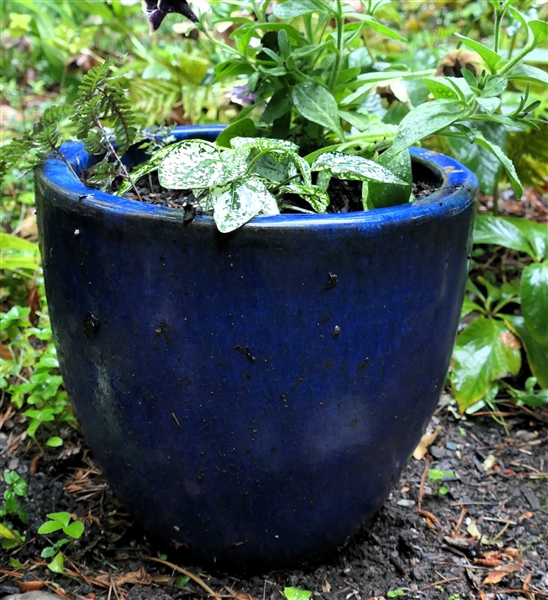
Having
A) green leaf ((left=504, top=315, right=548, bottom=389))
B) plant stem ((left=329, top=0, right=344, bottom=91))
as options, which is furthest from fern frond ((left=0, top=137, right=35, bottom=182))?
green leaf ((left=504, top=315, right=548, bottom=389))

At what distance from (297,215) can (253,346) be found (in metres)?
0.19

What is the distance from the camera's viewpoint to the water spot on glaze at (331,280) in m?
0.83

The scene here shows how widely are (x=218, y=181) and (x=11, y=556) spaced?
2.92 ft

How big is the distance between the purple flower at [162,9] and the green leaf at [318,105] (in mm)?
215

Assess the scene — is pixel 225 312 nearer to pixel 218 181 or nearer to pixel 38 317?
pixel 218 181

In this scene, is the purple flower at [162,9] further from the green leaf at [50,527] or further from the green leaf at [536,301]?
the green leaf at [536,301]

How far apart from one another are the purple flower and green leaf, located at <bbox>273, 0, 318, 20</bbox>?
0.14 meters

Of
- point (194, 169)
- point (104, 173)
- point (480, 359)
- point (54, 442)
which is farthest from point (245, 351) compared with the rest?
point (480, 359)

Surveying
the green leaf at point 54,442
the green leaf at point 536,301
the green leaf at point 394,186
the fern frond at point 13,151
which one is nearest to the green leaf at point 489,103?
the green leaf at point 394,186

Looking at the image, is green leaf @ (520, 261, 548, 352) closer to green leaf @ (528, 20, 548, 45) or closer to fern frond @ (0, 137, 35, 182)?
green leaf @ (528, 20, 548, 45)

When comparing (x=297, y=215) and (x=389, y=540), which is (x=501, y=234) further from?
(x=297, y=215)

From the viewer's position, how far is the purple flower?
3.25 ft

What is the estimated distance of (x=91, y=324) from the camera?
93 cm

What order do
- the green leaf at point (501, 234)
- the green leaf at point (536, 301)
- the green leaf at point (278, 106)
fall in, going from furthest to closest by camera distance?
the green leaf at point (501, 234), the green leaf at point (536, 301), the green leaf at point (278, 106)
